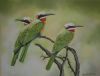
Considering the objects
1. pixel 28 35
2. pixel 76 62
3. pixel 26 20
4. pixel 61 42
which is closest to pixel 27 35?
pixel 28 35

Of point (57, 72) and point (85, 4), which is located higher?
point (85, 4)

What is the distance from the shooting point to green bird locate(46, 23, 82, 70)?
87.6 inches

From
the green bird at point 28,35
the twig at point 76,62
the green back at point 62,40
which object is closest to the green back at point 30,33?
the green bird at point 28,35

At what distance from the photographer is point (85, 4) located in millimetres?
2287

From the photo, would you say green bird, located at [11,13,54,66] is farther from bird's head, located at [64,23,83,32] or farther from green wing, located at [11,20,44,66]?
bird's head, located at [64,23,83,32]

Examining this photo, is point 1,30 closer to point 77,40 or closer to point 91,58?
point 77,40

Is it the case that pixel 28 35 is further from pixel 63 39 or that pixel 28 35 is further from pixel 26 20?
pixel 63 39

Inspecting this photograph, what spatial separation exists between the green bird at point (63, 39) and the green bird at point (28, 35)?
173 millimetres

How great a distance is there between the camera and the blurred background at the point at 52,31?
7.21 ft

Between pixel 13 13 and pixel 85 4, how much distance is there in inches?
25.0

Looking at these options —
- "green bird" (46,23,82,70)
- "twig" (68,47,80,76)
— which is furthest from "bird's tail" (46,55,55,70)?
"twig" (68,47,80,76)

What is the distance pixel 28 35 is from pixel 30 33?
0.08 feet

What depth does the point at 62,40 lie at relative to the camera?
2.24 m

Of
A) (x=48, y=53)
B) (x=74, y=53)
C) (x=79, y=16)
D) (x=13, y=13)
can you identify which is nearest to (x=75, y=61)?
(x=74, y=53)
